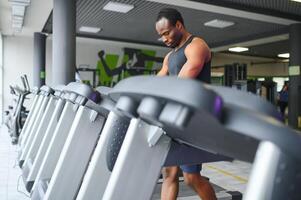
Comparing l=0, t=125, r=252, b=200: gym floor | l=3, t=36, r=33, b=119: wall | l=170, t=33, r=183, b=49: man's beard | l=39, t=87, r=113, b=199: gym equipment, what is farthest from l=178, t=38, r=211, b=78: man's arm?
l=3, t=36, r=33, b=119: wall

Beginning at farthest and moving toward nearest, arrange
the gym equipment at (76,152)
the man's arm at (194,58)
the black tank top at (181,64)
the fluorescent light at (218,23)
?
the fluorescent light at (218,23) → the black tank top at (181,64) → the man's arm at (194,58) → the gym equipment at (76,152)

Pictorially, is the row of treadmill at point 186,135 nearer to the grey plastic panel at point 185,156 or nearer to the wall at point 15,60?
the grey plastic panel at point 185,156

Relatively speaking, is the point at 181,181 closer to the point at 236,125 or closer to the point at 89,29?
the point at 236,125

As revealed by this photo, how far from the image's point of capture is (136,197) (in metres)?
1.20

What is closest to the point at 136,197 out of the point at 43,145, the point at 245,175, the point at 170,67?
the point at 170,67

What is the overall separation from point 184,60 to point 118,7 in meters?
5.54

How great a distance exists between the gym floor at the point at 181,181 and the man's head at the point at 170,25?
1.30m

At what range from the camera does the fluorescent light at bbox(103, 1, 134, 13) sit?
7.19m

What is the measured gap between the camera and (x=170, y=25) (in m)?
2.21

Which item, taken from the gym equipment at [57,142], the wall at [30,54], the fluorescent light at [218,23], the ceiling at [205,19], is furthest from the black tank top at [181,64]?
the wall at [30,54]

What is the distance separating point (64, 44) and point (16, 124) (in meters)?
1.70

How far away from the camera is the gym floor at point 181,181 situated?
3390 mm

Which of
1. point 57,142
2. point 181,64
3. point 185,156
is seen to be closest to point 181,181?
point 57,142

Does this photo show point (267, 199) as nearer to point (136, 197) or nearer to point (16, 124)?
point (136, 197)
